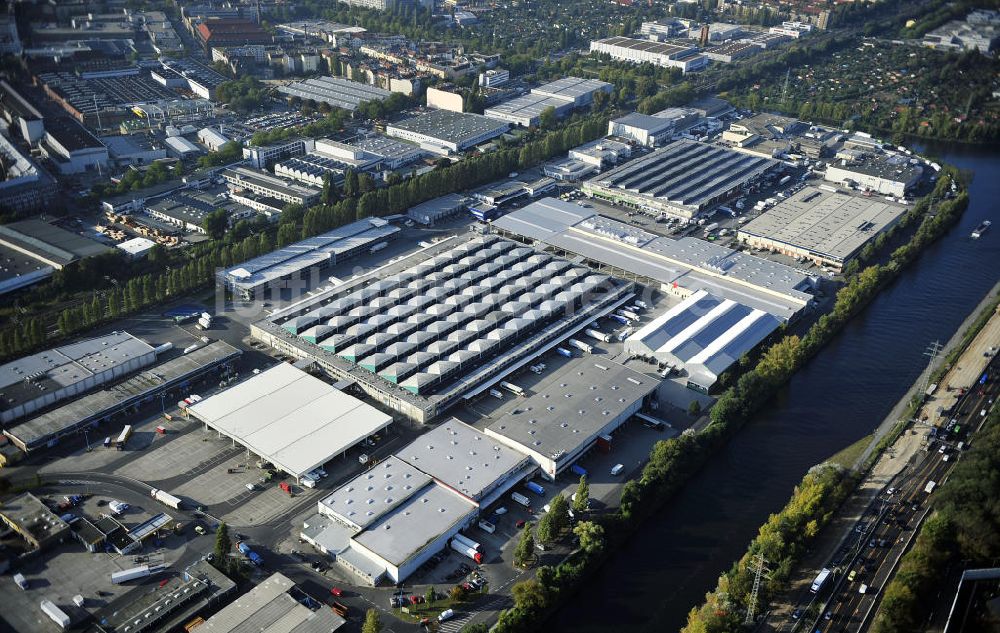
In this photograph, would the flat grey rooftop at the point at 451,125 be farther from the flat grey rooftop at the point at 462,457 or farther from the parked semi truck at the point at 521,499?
the parked semi truck at the point at 521,499

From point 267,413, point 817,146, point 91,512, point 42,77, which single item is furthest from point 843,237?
point 42,77

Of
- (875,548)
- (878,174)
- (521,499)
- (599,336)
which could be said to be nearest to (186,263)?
(599,336)

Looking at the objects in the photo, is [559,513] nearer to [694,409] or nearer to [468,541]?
[468,541]

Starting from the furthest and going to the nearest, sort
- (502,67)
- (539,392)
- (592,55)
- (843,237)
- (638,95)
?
1. (592,55)
2. (502,67)
3. (638,95)
4. (843,237)
5. (539,392)

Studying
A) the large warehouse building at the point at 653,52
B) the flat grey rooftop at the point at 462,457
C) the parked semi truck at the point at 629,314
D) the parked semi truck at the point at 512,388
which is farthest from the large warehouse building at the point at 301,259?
the large warehouse building at the point at 653,52

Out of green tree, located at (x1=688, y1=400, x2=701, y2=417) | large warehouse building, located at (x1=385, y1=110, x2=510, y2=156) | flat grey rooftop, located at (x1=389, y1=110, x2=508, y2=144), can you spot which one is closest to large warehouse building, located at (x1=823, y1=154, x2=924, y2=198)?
large warehouse building, located at (x1=385, y1=110, x2=510, y2=156)

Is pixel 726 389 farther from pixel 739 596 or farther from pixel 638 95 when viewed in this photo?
pixel 638 95
